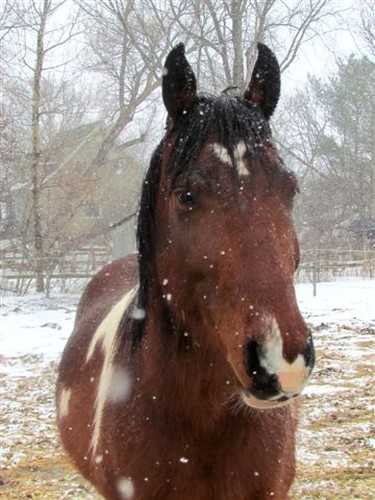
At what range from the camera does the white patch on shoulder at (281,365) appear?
1.40m

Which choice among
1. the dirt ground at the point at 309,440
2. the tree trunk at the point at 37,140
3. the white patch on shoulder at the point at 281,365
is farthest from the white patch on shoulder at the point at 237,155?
the tree trunk at the point at 37,140

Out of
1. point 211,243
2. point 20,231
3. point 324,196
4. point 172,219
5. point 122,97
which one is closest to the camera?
point 211,243

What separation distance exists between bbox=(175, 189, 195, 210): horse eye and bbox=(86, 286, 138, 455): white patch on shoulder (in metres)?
0.93

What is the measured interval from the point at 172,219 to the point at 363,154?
115 ft

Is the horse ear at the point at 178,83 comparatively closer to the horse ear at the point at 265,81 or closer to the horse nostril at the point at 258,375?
the horse ear at the point at 265,81

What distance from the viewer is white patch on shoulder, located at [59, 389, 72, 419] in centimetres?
312

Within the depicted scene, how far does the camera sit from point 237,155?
1767 millimetres

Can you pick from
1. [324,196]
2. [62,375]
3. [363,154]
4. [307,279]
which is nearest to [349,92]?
[363,154]

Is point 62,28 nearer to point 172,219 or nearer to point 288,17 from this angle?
point 288,17

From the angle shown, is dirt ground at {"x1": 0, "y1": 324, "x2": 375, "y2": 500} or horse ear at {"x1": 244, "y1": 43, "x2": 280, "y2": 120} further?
dirt ground at {"x1": 0, "y1": 324, "x2": 375, "y2": 500}

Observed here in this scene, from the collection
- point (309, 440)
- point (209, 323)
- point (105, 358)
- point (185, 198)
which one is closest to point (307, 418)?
point (309, 440)

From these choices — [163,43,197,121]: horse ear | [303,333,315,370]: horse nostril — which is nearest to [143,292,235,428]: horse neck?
[303,333,315,370]: horse nostril

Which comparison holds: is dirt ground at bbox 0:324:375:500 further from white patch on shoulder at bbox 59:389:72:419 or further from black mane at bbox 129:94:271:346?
black mane at bbox 129:94:271:346

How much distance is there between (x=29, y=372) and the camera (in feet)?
24.9
